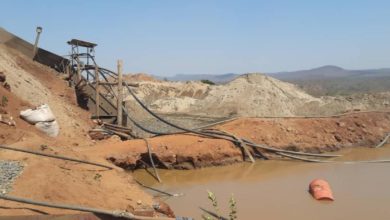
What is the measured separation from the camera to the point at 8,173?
6223 millimetres

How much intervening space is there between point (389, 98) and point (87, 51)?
16.3 metres

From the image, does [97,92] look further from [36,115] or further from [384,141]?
[384,141]

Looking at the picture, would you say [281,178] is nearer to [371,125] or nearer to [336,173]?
[336,173]

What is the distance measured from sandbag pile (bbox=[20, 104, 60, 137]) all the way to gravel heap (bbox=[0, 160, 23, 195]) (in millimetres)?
4081

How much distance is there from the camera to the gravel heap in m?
5.85

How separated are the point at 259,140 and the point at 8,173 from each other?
755cm

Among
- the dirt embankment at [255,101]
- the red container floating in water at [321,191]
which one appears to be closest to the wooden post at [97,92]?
the red container floating in water at [321,191]

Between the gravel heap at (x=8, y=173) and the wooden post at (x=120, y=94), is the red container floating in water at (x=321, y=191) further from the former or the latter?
the wooden post at (x=120, y=94)

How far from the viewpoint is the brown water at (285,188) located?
782cm

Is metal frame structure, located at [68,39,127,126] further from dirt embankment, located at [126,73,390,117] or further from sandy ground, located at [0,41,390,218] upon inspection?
dirt embankment, located at [126,73,390,117]

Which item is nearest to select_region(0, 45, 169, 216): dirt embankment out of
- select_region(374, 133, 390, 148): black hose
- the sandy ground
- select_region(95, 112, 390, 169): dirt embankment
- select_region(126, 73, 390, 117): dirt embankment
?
the sandy ground

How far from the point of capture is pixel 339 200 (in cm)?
842

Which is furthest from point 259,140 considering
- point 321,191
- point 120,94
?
point 120,94

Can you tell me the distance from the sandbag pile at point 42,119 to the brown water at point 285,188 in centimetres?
233
